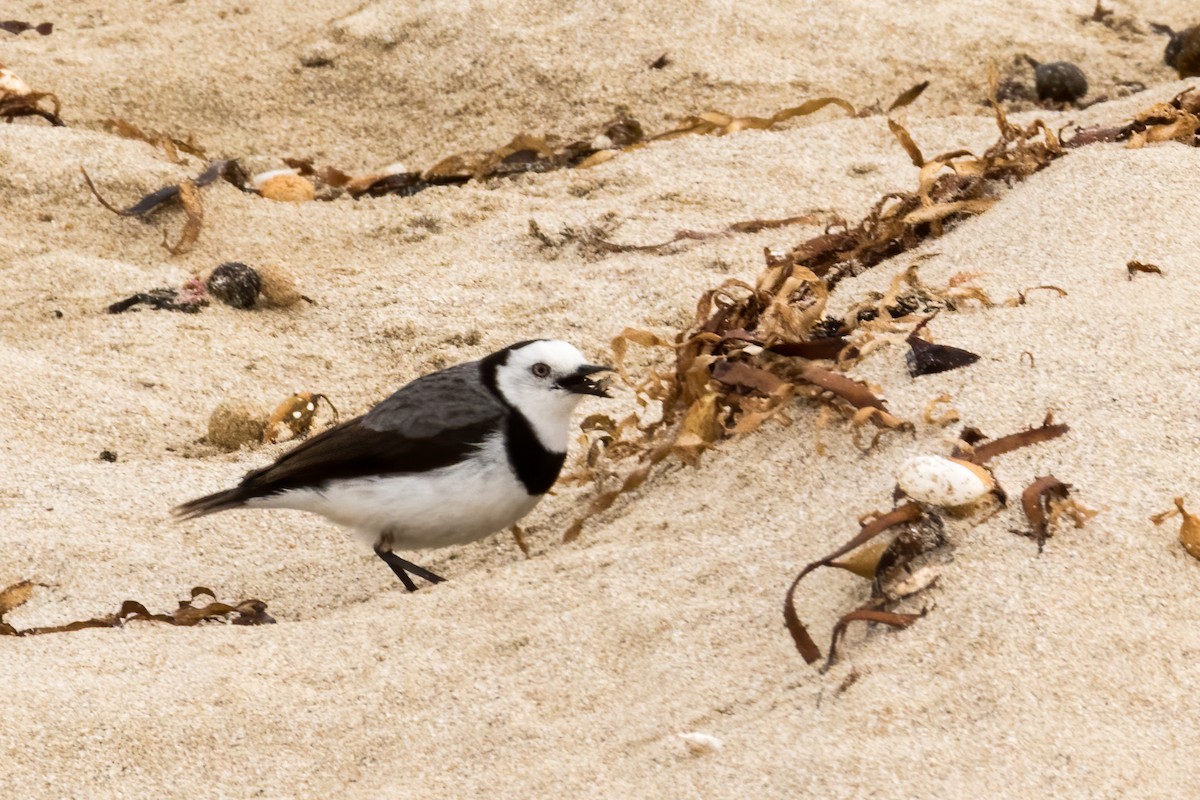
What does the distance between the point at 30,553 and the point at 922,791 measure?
263 centimetres

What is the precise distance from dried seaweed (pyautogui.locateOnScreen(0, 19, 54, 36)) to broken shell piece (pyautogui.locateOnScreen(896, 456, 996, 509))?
659 centimetres

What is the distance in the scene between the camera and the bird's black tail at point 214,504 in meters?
3.96

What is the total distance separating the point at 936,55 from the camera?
726 centimetres

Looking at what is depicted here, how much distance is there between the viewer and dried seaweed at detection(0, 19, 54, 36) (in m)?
8.13

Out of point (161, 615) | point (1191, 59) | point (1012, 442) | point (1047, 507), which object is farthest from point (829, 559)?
point (1191, 59)

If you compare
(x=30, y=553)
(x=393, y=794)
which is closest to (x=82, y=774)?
(x=393, y=794)

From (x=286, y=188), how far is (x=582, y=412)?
2.09 m

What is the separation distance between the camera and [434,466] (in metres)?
3.93

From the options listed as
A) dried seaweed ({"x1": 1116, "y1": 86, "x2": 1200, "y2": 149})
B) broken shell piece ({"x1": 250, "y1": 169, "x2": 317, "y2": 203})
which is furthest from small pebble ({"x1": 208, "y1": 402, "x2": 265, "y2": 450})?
dried seaweed ({"x1": 1116, "y1": 86, "x2": 1200, "y2": 149})

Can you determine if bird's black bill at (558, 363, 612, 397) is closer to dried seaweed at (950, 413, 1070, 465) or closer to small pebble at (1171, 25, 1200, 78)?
dried seaweed at (950, 413, 1070, 465)

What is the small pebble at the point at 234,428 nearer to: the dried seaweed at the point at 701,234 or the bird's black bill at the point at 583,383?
the bird's black bill at the point at 583,383

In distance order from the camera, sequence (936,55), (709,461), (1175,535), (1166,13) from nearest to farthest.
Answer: (1175,535)
(709,461)
(936,55)
(1166,13)

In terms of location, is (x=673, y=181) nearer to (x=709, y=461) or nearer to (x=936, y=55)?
(x=936, y=55)

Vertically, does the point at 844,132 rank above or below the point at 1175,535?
below
